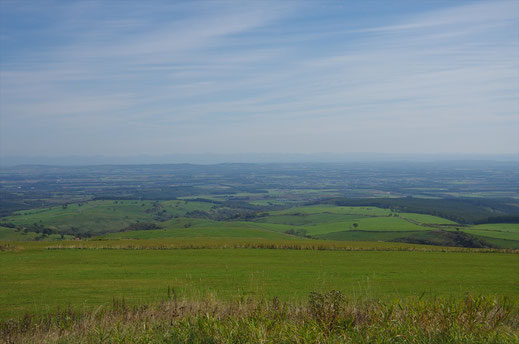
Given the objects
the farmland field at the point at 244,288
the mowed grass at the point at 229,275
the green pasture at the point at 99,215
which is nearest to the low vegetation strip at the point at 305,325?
the farmland field at the point at 244,288

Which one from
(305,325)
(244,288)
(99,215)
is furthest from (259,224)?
(305,325)

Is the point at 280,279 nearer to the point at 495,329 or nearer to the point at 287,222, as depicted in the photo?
the point at 495,329

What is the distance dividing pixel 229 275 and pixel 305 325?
12.3 meters

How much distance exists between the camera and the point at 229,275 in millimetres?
19516

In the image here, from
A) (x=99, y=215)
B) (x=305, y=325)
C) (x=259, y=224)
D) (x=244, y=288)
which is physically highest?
(x=305, y=325)

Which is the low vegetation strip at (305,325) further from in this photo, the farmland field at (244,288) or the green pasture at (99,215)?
the green pasture at (99,215)

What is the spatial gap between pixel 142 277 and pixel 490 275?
19.5 m

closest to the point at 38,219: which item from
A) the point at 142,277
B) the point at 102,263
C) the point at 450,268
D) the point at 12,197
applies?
the point at 12,197

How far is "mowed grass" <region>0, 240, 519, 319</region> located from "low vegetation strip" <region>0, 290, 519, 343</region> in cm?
116

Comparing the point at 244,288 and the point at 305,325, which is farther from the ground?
the point at 305,325

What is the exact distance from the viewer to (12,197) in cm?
18862

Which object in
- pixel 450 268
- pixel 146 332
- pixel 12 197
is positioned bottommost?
pixel 12 197

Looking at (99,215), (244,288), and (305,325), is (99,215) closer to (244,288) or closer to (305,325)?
(244,288)

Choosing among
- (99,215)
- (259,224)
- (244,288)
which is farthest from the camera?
(99,215)
